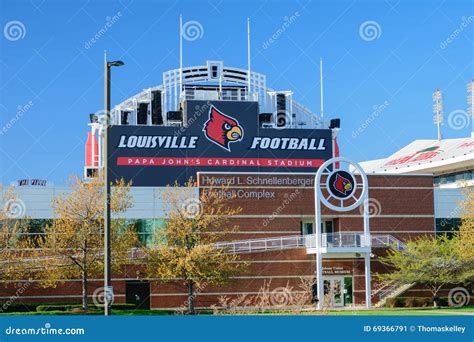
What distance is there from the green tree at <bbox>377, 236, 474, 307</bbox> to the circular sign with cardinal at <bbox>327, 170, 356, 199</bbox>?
15.0 ft

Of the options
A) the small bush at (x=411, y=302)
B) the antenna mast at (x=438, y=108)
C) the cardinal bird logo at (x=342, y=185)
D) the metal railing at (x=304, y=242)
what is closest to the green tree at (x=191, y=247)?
the metal railing at (x=304, y=242)

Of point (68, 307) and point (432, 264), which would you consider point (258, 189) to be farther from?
point (68, 307)

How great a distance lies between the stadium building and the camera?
47.1 meters

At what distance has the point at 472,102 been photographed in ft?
279

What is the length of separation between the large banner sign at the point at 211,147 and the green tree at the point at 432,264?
→ 14200 mm

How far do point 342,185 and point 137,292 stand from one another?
13.5 metres

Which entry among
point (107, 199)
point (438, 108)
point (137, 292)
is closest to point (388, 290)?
point (137, 292)

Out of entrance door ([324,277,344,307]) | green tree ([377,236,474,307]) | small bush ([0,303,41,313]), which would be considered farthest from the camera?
entrance door ([324,277,344,307])

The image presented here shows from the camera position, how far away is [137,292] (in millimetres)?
47719

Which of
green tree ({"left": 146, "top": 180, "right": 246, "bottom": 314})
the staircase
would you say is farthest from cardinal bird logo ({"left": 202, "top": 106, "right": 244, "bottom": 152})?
the staircase

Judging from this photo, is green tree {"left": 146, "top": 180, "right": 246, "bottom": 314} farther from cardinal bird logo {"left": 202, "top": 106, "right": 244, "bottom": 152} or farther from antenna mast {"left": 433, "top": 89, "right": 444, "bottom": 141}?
antenna mast {"left": 433, "top": 89, "right": 444, "bottom": 141}

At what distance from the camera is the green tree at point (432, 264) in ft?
148

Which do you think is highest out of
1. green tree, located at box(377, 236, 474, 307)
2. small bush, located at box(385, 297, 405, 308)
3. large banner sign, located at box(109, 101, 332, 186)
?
large banner sign, located at box(109, 101, 332, 186)
